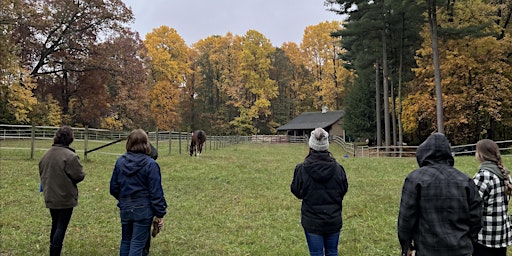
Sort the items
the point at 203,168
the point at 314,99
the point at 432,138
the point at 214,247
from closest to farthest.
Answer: the point at 432,138 → the point at 214,247 → the point at 203,168 → the point at 314,99

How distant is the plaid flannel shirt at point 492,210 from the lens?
319 cm

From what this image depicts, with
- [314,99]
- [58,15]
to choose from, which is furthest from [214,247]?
[314,99]

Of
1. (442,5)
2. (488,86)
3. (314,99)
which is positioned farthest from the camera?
(314,99)

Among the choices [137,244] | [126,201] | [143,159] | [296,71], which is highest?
[296,71]

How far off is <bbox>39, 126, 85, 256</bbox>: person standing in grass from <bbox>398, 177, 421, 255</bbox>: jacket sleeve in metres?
3.54

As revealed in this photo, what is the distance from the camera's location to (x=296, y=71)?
55125 mm

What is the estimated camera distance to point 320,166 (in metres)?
3.42

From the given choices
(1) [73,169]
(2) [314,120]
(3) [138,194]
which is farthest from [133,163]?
(2) [314,120]

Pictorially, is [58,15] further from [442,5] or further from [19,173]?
[442,5]

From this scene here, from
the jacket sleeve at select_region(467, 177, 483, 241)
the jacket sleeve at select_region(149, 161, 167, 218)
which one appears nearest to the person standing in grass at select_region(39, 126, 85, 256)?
the jacket sleeve at select_region(149, 161, 167, 218)

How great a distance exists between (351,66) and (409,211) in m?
31.9

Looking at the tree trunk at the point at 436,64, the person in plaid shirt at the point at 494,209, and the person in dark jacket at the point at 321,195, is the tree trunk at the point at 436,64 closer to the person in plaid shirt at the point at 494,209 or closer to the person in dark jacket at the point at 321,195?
the person in plaid shirt at the point at 494,209

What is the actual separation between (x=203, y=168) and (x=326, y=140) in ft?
33.4

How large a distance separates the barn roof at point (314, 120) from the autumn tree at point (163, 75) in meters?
15.3
